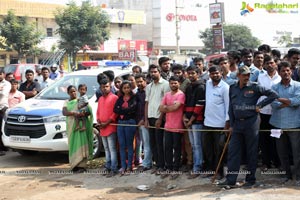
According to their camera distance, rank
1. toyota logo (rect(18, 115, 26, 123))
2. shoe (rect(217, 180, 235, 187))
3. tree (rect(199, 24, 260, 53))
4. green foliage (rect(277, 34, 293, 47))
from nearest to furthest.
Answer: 1. shoe (rect(217, 180, 235, 187))
2. toyota logo (rect(18, 115, 26, 123))
3. tree (rect(199, 24, 260, 53))
4. green foliage (rect(277, 34, 293, 47))

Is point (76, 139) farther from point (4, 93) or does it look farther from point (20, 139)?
point (4, 93)

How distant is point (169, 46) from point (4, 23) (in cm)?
3437

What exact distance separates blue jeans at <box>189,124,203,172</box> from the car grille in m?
2.89

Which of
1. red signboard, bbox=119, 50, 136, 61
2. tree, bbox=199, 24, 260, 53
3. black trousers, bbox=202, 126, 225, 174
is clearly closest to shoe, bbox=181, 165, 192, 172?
black trousers, bbox=202, 126, 225, 174

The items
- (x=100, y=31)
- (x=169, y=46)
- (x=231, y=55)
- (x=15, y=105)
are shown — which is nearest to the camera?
(x=231, y=55)

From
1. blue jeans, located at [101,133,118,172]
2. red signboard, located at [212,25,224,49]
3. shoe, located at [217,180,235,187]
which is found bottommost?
shoe, located at [217,180,235,187]

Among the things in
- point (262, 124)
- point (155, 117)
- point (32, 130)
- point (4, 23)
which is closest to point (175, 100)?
point (155, 117)

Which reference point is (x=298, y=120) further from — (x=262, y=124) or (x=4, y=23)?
(x=4, y=23)

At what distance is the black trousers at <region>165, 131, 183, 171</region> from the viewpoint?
7.09 meters

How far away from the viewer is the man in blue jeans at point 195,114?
6.89 meters

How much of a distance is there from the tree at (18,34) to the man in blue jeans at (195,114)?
29.7 m

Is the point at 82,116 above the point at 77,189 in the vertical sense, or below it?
above

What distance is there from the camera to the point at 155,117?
738 cm

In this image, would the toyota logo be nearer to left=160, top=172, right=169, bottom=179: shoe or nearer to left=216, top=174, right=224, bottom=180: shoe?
left=160, top=172, right=169, bottom=179: shoe
